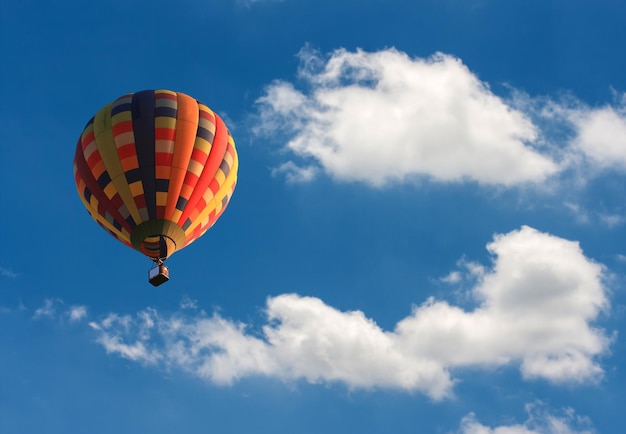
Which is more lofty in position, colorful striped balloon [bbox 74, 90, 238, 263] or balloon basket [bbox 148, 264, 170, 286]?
colorful striped balloon [bbox 74, 90, 238, 263]

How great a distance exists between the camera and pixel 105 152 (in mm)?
50125

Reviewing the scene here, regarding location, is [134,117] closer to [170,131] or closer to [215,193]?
[170,131]

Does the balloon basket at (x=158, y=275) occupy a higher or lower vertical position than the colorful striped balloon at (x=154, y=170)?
lower

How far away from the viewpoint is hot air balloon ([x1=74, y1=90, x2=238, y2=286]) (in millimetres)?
48781

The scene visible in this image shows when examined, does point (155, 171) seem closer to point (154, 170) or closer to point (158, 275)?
point (154, 170)

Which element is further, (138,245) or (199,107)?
(199,107)

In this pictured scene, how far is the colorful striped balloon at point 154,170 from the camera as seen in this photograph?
1922 inches

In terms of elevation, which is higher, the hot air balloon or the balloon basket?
the hot air balloon

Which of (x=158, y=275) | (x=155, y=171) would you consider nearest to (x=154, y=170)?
(x=155, y=171)

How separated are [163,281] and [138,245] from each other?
2.16 metres

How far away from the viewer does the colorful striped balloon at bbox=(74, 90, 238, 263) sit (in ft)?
160

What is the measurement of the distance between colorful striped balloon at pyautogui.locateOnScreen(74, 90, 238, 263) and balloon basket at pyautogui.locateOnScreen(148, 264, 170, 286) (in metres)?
0.44

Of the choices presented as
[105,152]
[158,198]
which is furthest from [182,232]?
[105,152]

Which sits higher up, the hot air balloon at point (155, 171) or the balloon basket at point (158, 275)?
the hot air balloon at point (155, 171)
